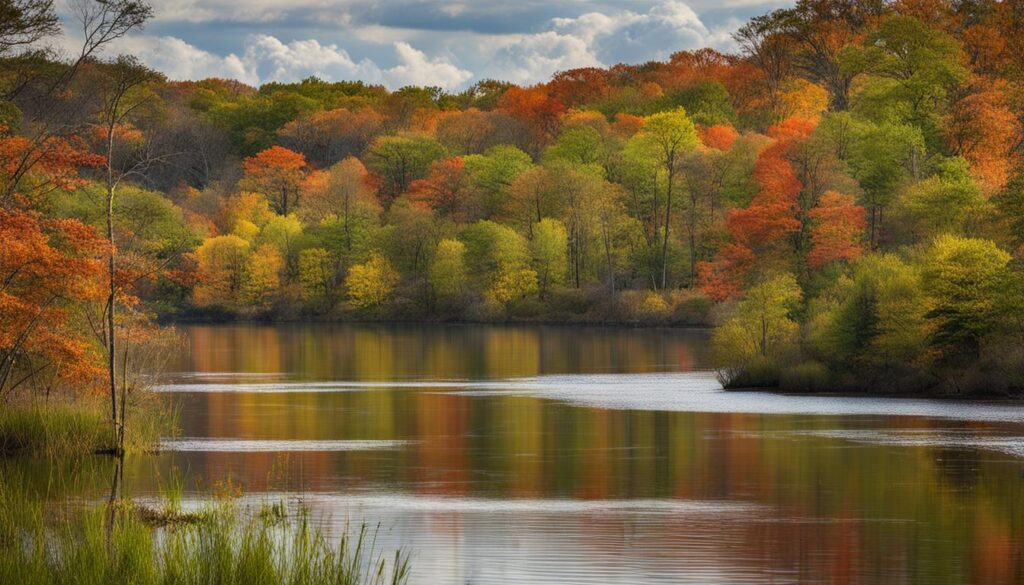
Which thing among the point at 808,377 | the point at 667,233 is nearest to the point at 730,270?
the point at 808,377

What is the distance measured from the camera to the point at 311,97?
176m

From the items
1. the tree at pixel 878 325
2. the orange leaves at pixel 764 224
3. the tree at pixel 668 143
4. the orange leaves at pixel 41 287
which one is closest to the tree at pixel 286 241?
the tree at pixel 668 143

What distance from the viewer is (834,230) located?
6750 cm

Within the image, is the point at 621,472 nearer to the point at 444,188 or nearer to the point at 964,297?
the point at 964,297

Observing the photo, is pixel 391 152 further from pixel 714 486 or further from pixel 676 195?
pixel 714 486

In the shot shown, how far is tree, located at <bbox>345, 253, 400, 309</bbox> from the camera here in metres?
114

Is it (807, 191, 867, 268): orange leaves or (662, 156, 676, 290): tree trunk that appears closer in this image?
(807, 191, 867, 268): orange leaves

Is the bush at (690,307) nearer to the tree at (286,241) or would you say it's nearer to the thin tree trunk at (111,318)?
the tree at (286,241)

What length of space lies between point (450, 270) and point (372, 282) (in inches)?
283

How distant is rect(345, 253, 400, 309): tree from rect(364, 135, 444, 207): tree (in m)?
15.9

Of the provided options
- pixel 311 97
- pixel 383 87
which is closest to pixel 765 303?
pixel 311 97

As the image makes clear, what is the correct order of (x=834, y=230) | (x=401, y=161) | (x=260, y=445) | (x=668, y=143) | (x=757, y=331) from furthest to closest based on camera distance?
→ (x=401, y=161)
(x=668, y=143)
(x=834, y=230)
(x=757, y=331)
(x=260, y=445)

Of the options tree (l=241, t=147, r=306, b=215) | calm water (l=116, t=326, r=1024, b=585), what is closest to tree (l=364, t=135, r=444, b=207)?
tree (l=241, t=147, r=306, b=215)

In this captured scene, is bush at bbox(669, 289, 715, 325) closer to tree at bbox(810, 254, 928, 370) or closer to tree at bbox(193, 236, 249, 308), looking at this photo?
tree at bbox(193, 236, 249, 308)
